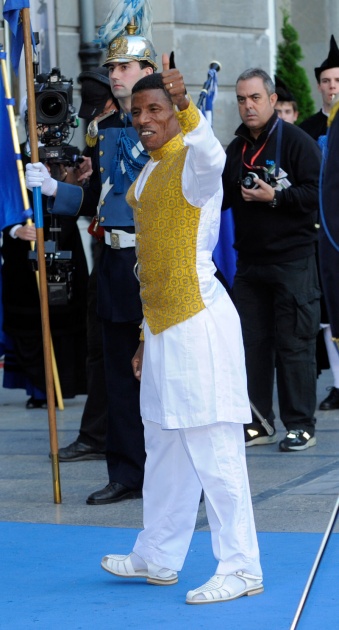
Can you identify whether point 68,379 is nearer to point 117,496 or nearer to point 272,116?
point 272,116

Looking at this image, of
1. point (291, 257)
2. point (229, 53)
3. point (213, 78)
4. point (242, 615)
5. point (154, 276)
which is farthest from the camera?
point (229, 53)

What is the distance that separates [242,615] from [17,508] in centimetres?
212

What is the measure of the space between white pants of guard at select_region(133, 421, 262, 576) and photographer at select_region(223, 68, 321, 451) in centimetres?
279

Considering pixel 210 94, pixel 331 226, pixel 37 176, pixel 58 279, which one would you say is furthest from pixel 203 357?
pixel 210 94

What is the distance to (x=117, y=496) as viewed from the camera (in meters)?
6.48

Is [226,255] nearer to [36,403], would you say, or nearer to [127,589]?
[36,403]

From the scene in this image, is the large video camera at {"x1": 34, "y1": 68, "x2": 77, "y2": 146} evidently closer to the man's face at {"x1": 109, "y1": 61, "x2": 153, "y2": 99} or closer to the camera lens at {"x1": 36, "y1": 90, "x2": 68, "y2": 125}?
the camera lens at {"x1": 36, "y1": 90, "x2": 68, "y2": 125}

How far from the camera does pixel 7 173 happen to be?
8312mm

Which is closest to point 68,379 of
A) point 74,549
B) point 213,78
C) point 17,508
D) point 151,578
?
point 213,78

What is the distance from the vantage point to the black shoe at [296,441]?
772 centimetres

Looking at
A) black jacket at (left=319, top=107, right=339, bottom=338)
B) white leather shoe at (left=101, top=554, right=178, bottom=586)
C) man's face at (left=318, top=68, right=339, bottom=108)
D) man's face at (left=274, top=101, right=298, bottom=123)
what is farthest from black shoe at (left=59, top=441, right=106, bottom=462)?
black jacket at (left=319, top=107, right=339, bottom=338)

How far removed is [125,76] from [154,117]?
1409 millimetres

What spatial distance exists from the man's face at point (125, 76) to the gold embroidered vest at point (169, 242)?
137 cm

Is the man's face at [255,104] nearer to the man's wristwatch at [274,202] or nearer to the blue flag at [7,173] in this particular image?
the man's wristwatch at [274,202]
